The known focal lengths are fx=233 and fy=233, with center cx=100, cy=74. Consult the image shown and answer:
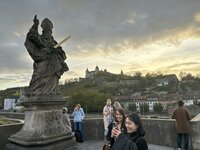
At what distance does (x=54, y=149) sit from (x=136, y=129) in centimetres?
369

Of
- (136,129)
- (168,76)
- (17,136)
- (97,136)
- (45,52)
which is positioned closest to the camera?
(136,129)

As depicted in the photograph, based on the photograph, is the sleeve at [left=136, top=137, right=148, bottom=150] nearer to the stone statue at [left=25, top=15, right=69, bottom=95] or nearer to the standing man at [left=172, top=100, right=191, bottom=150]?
the stone statue at [left=25, top=15, right=69, bottom=95]

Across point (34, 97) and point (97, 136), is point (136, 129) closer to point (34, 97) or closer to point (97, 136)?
point (34, 97)

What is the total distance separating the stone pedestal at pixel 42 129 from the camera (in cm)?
577

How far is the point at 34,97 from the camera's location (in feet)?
20.2

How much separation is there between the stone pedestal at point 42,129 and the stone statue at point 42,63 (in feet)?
0.88

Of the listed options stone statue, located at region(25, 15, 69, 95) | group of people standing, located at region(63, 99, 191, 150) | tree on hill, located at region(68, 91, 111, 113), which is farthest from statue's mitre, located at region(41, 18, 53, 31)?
tree on hill, located at region(68, 91, 111, 113)

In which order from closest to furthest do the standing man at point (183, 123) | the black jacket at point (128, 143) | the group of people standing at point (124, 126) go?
the black jacket at point (128, 143), the group of people standing at point (124, 126), the standing man at point (183, 123)

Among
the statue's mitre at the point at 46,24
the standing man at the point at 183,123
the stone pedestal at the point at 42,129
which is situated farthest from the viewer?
the statue's mitre at the point at 46,24

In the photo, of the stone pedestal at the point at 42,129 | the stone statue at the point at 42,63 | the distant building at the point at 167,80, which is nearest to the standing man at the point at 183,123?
the stone pedestal at the point at 42,129

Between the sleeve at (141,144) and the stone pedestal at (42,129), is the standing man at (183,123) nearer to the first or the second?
the stone pedestal at (42,129)

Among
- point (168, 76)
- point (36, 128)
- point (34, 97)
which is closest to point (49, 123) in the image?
point (36, 128)

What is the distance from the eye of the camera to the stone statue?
6363 mm

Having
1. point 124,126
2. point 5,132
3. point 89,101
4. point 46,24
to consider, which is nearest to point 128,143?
point 124,126
